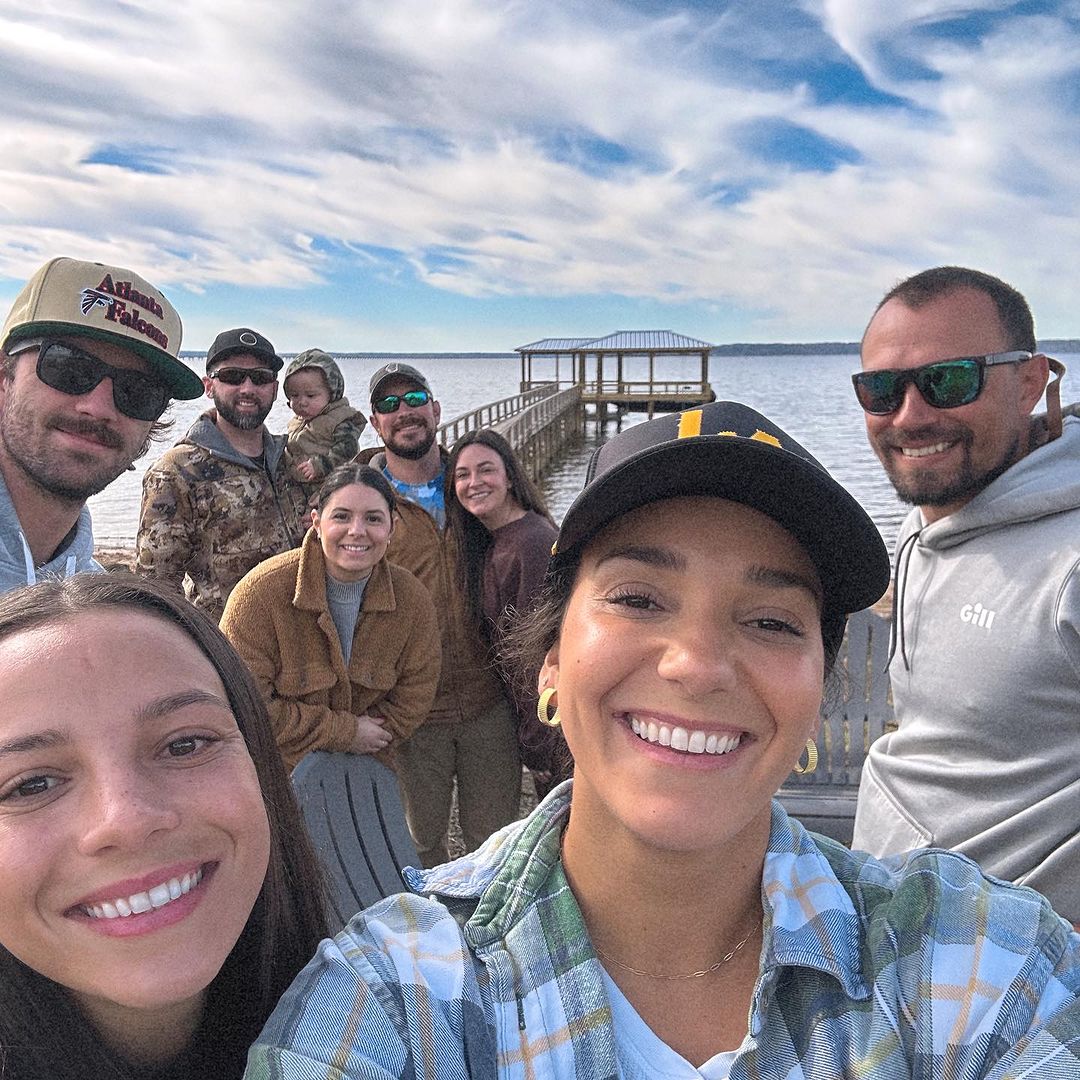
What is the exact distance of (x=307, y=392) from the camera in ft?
22.4

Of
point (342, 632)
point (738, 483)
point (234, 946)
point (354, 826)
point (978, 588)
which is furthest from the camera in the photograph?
point (342, 632)

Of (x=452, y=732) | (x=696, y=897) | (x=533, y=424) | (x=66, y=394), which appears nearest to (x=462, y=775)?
(x=452, y=732)

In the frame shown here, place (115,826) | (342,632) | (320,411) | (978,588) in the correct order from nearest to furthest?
1. (115,826)
2. (978,588)
3. (342,632)
4. (320,411)

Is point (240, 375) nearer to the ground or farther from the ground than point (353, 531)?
farther from the ground

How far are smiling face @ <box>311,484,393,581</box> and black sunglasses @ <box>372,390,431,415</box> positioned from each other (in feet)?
4.28

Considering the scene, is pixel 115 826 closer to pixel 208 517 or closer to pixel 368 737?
pixel 368 737

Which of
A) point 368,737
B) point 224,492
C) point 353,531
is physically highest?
point 224,492

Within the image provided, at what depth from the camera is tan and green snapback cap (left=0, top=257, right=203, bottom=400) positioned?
274 cm

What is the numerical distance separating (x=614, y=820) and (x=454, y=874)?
1.02ft

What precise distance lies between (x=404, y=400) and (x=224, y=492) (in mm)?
1221

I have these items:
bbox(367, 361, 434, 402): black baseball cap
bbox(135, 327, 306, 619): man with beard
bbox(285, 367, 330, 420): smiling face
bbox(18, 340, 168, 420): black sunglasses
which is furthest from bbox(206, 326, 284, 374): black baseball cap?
bbox(18, 340, 168, 420): black sunglasses

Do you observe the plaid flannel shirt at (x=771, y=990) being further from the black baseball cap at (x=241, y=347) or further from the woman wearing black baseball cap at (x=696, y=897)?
the black baseball cap at (x=241, y=347)

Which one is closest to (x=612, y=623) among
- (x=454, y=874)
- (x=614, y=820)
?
(x=614, y=820)

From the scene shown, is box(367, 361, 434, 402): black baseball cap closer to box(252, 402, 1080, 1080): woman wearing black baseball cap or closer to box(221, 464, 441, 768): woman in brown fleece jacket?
box(221, 464, 441, 768): woman in brown fleece jacket
